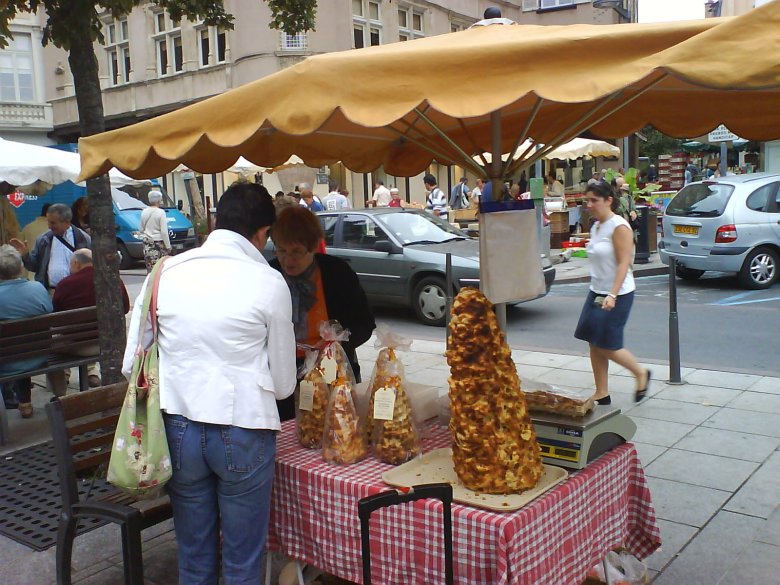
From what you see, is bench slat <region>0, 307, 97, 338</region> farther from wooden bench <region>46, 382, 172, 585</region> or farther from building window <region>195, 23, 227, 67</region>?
building window <region>195, 23, 227, 67</region>

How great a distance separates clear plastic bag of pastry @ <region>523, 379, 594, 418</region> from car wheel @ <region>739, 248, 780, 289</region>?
10.2 metres

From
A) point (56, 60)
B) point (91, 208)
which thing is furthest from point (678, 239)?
point (56, 60)

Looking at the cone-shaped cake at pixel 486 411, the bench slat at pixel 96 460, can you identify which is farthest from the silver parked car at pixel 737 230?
the bench slat at pixel 96 460

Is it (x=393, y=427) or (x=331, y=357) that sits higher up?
(x=331, y=357)

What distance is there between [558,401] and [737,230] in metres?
10.2

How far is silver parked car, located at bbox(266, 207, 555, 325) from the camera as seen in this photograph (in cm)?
1038

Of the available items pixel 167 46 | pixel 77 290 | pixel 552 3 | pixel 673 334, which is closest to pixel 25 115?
pixel 167 46

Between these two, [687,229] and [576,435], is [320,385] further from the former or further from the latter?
[687,229]

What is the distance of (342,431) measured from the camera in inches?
115

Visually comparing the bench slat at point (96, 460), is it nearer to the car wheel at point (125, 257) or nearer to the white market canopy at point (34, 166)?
the white market canopy at point (34, 166)

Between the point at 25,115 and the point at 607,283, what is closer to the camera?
the point at 607,283

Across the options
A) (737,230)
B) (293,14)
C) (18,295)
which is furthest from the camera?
(737,230)

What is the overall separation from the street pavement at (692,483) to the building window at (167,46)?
1003 inches

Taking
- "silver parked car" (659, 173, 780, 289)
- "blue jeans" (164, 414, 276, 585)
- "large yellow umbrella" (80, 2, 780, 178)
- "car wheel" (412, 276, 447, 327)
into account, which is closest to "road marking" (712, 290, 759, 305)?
"silver parked car" (659, 173, 780, 289)
